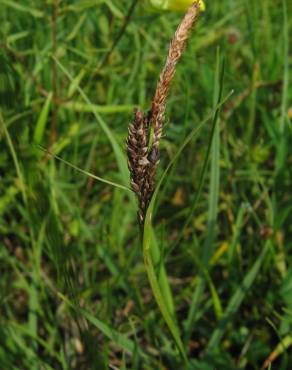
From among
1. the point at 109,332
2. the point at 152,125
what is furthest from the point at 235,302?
Result: the point at 152,125

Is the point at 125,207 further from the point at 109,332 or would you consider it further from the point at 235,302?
the point at 109,332

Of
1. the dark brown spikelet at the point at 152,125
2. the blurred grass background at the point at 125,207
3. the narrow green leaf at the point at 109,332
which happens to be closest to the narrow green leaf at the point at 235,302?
the blurred grass background at the point at 125,207

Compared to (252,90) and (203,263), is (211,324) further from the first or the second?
(252,90)

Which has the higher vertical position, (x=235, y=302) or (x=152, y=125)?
(x=152, y=125)

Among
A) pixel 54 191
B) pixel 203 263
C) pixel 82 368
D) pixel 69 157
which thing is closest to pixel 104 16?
pixel 69 157

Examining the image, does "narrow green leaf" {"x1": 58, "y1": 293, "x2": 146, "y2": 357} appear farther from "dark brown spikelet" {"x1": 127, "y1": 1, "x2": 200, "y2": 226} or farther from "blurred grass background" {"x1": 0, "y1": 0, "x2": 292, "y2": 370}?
"dark brown spikelet" {"x1": 127, "y1": 1, "x2": 200, "y2": 226}

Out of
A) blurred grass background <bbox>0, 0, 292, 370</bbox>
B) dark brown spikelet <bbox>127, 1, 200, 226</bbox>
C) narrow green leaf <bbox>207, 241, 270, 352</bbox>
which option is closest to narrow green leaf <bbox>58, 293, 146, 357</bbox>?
blurred grass background <bbox>0, 0, 292, 370</bbox>
